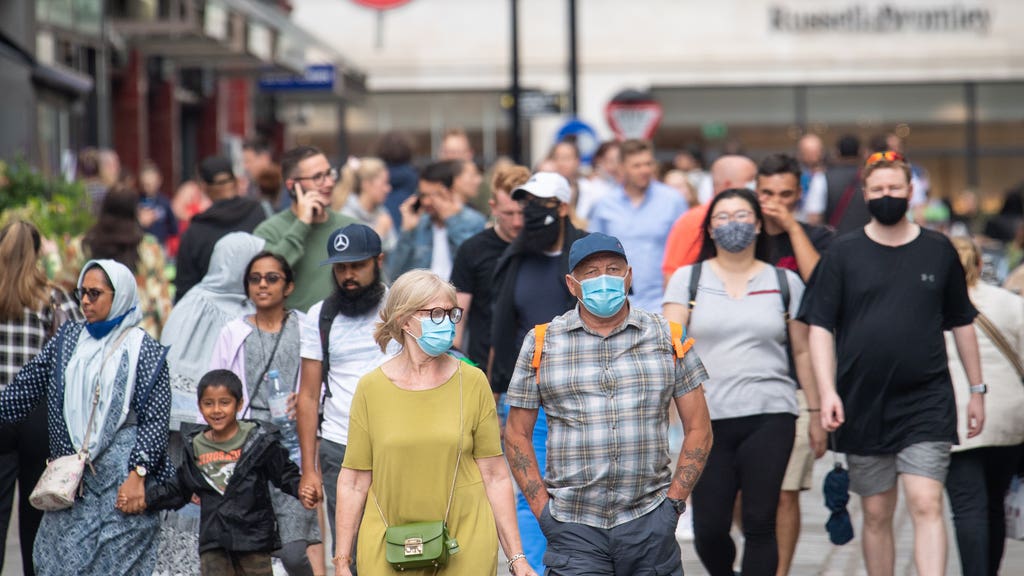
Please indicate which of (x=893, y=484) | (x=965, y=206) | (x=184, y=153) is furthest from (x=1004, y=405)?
(x=184, y=153)

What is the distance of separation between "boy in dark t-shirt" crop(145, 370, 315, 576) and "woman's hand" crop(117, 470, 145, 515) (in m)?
0.10

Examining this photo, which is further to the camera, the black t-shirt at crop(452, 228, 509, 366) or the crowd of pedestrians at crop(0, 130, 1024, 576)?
the black t-shirt at crop(452, 228, 509, 366)

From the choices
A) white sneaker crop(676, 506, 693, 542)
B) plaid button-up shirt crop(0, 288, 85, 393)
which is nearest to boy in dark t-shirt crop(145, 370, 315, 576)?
plaid button-up shirt crop(0, 288, 85, 393)

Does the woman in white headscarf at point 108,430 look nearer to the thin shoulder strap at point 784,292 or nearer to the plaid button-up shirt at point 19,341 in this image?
the plaid button-up shirt at point 19,341

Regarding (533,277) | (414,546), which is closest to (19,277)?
(533,277)

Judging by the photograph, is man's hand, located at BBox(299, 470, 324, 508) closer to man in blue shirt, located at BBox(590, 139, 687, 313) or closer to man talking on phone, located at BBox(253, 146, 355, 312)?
man talking on phone, located at BBox(253, 146, 355, 312)

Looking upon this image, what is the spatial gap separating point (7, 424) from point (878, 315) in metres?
3.75

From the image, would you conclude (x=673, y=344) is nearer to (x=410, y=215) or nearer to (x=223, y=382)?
(x=223, y=382)

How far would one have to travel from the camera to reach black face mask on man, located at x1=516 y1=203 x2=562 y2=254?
308 inches

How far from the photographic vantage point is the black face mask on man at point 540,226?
25.7 feet

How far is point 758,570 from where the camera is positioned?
24.4 ft

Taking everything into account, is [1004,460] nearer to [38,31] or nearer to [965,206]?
A: [38,31]

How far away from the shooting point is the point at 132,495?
276 inches

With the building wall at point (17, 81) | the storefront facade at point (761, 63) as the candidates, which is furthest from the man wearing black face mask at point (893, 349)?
the storefront facade at point (761, 63)
